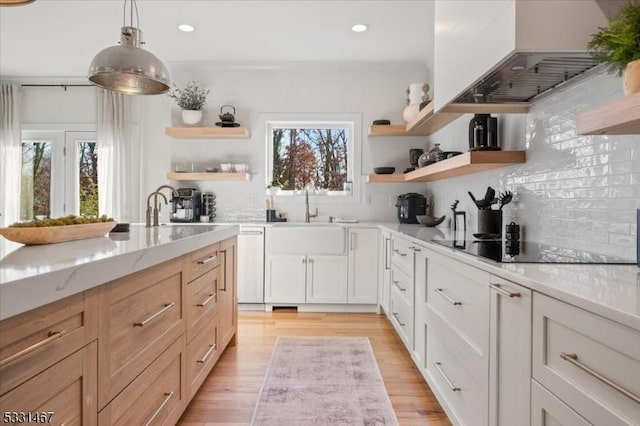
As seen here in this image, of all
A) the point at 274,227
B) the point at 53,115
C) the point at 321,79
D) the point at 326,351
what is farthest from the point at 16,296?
the point at 53,115

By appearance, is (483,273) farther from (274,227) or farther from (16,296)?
(274,227)

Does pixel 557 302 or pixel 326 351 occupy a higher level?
pixel 557 302

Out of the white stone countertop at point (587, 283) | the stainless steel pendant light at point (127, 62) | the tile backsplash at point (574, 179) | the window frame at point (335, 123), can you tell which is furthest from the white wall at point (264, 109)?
the white stone countertop at point (587, 283)

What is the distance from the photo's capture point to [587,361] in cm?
85

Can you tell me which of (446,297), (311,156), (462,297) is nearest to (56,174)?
(311,156)

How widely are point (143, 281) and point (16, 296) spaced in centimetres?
65

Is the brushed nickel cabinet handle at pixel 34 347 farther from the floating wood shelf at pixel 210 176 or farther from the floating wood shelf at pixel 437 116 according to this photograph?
the floating wood shelf at pixel 210 176

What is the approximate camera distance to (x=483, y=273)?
4.56ft

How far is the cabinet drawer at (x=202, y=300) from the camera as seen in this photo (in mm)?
1950

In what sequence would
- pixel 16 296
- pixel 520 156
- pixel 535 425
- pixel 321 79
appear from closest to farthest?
pixel 16 296 < pixel 535 425 < pixel 520 156 < pixel 321 79

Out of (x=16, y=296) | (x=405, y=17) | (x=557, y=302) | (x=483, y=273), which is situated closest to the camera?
(x=16, y=296)

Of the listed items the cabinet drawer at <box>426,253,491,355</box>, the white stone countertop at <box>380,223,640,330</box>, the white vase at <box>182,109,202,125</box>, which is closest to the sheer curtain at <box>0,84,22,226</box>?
the white vase at <box>182,109,202,125</box>

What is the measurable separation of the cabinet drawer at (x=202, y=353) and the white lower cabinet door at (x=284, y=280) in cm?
150

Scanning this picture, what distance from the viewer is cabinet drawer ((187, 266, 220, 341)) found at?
1.95 m
